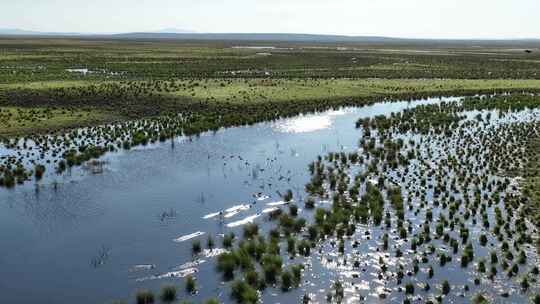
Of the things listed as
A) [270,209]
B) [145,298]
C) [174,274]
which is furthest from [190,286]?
[270,209]

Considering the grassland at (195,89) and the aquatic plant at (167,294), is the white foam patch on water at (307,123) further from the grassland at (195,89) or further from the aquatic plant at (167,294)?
the aquatic plant at (167,294)

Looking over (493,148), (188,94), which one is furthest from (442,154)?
(188,94)

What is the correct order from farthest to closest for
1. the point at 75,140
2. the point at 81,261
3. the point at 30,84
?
the point at 30,84 < the point at 75,140 < the point at 81,261

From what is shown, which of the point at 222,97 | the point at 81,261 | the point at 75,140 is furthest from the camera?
the point at 222,97

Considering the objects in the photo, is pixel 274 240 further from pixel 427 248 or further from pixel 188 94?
pixel 188 94

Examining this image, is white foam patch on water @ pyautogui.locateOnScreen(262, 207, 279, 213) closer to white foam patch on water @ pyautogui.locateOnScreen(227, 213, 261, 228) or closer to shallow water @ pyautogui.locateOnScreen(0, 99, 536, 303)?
shallow water @ pyautogui.locateOnScreen(0, 99, 536, 303)

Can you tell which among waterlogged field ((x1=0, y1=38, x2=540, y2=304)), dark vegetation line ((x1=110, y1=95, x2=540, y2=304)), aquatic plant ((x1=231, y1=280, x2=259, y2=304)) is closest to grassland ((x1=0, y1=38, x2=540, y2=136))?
waterlogged field ((x1=0, y1=38, x2=540, y2=304))

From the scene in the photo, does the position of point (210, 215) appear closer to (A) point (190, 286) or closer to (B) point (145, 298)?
(A) point (190, 286)

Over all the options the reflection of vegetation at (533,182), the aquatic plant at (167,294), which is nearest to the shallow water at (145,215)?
the aquatic plant at (167,294)
